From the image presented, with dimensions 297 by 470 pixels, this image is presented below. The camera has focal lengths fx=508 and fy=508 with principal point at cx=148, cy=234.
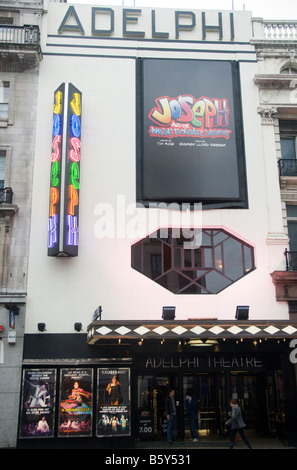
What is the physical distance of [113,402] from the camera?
61.9 ft

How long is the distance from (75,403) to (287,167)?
13.4m

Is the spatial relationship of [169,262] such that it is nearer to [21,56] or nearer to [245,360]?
[245,360]

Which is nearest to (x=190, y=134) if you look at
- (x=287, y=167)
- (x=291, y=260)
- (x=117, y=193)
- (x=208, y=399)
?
(x=117, y=193)

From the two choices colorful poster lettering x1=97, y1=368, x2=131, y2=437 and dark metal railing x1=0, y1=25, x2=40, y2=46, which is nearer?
colorful poster lettering x1=97, y1=368, x2=131, y2=437

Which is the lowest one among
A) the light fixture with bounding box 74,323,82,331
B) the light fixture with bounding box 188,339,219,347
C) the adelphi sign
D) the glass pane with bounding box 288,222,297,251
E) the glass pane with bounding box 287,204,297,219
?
the light fixture with bounding box 188,339,219,347

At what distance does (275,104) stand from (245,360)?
1137 cm

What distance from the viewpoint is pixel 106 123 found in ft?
72.9

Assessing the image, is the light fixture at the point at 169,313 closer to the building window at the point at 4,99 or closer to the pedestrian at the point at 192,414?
the pedestrian at the point at 192,414

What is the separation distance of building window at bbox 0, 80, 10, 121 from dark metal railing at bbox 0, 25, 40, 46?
1855mm

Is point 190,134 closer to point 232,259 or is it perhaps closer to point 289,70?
point 232,259

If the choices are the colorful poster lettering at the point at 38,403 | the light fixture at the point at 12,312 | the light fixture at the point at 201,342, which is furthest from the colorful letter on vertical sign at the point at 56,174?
the light fixture at the point at 201,342

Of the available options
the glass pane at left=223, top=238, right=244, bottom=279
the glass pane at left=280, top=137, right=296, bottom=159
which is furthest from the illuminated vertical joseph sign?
the glass pane at left=280, top=137, right=296, bottom=159

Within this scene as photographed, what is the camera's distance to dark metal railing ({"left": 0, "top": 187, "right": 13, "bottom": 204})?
20583 mm

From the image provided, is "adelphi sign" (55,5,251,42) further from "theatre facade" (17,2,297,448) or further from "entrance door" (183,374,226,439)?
"entrance door" (183,374,226,439)
